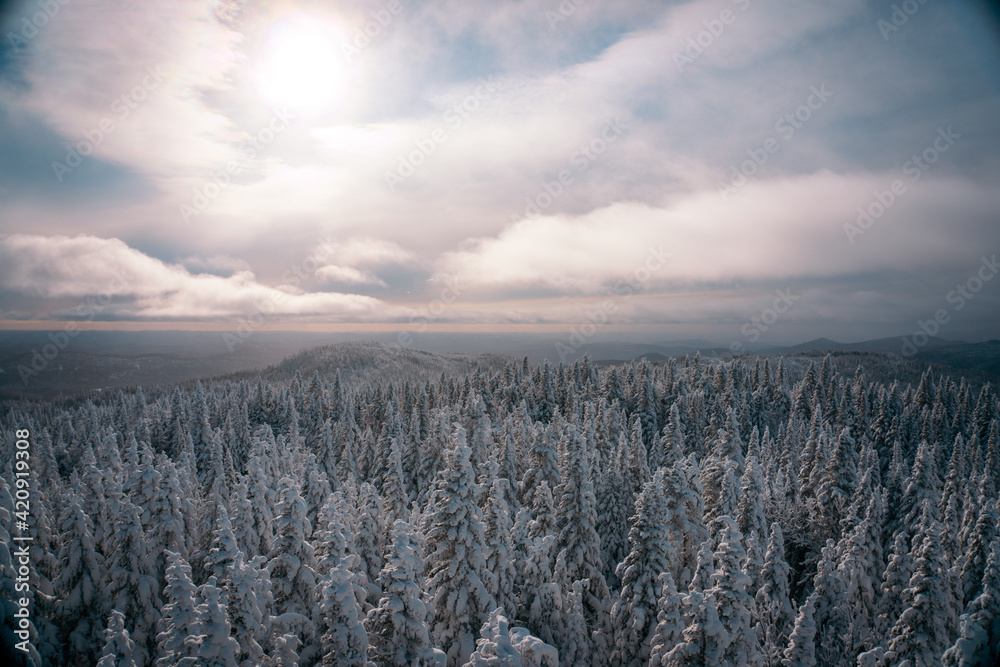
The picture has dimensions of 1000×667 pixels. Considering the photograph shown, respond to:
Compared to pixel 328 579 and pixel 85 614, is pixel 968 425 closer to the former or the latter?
pixel 328 579

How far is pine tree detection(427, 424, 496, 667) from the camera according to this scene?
632 inches

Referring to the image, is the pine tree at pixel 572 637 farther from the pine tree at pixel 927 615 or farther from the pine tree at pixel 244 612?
the pine tree at pixel 927 615

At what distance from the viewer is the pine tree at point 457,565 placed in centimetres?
1605

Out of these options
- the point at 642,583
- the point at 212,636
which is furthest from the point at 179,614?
the point at 642,583

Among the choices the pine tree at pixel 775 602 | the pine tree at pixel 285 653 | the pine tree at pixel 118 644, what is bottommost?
the pine tree at pixel 775 602

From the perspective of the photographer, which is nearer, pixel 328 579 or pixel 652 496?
pixel 328 579

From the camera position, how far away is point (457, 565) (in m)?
16.5

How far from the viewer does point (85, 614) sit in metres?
19.6

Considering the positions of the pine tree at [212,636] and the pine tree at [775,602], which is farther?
the pine tree at [775,602]

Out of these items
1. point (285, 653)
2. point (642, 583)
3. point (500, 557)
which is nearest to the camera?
point (285, 653)

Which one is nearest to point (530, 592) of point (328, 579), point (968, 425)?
point (328, 579)

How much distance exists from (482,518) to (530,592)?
3.88 m

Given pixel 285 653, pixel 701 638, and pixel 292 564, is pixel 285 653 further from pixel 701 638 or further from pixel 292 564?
pixel 701 638

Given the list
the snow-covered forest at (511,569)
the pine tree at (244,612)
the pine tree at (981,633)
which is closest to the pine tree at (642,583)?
the snow-covered forest at (511,569)
